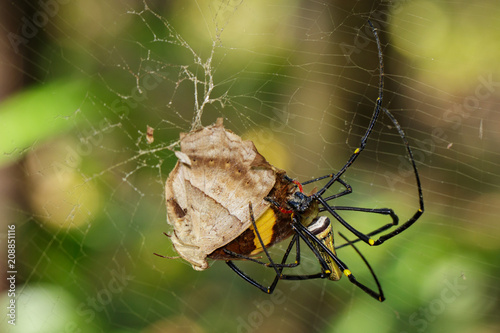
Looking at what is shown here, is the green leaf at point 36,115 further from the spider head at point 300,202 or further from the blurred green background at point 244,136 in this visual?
the spider head at point 300,202

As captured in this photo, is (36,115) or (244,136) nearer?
(36,115)

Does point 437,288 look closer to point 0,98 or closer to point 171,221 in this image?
point 171,221

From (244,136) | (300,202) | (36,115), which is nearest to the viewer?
(300,202)

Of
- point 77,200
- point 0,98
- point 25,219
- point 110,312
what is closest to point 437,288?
point 110,312

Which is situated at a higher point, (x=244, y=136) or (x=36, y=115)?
(x=36, y=115)

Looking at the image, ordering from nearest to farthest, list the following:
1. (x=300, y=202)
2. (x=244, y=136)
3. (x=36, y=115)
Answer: (x=300, y=202), (x=36, y=115), (x=244, y=136)

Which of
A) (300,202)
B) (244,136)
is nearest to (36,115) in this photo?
(244,136)

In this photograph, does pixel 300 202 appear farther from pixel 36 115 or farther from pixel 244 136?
pixel 36 115
